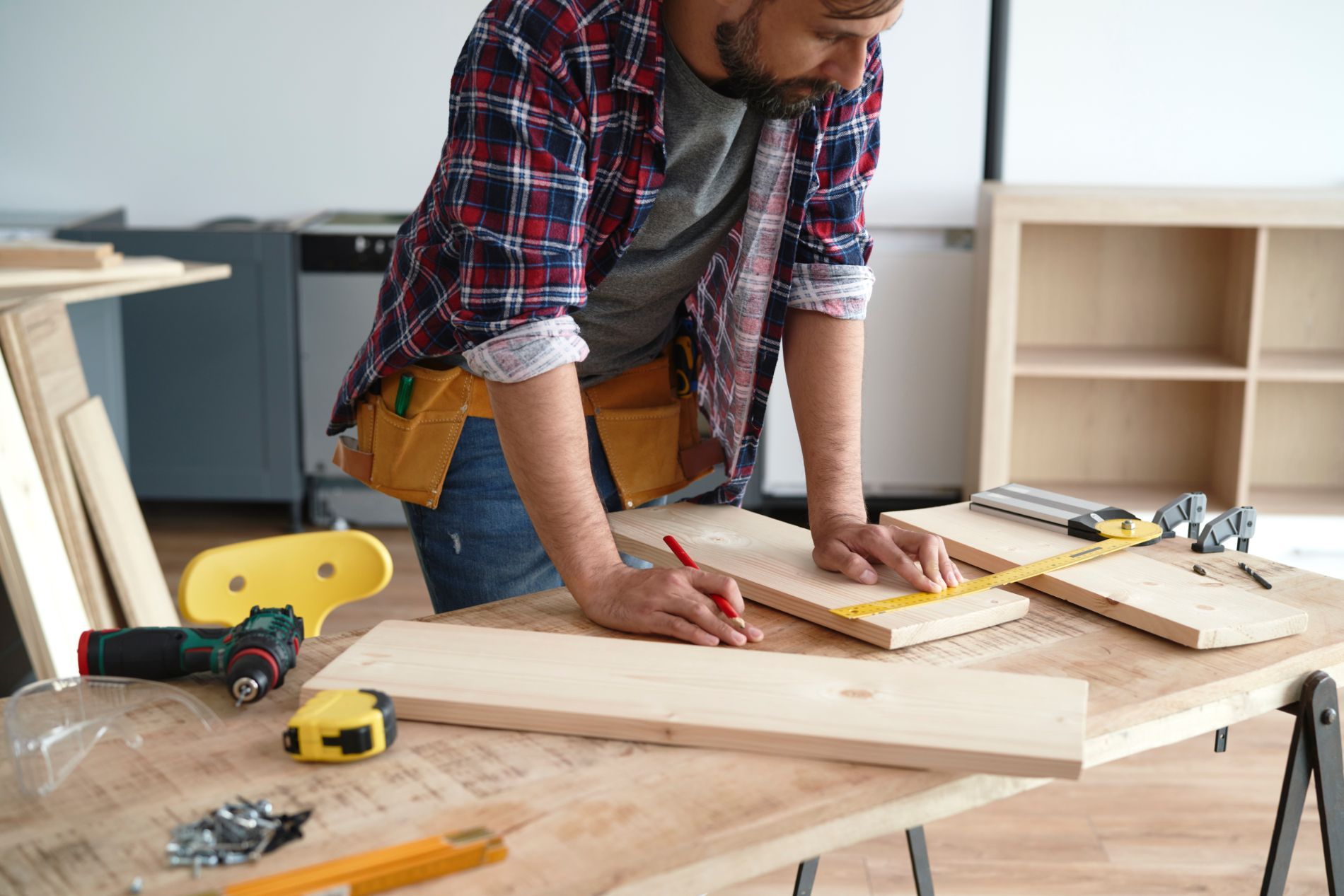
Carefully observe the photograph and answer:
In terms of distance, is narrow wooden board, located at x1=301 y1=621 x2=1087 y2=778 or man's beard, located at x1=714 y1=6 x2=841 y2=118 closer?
narrow wooden board, located at x1=301 y1=621 x2=1087 y2=778

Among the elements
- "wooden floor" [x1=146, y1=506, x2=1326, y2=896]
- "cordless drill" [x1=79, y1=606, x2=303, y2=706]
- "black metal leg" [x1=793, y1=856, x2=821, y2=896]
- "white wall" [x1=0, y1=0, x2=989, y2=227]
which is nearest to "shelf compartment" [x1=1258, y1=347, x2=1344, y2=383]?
"wooden floor" [x1=146, y1=506, x2=1326, y2=896]

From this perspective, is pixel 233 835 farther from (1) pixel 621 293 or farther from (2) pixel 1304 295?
(2) pixel 1304 295

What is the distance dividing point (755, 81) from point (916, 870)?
106 cm

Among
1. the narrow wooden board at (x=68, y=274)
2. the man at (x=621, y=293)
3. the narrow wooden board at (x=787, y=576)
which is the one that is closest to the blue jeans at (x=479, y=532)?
the man at (x=621, y=293)

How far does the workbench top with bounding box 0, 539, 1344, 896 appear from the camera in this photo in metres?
0.71

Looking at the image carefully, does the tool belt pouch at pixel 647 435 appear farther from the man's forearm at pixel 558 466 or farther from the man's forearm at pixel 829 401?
the man's forearm at pixel 558 466

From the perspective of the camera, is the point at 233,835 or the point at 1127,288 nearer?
the point at 233,835

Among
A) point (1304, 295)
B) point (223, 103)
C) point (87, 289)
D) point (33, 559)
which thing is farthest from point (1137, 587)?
point (223, 103)

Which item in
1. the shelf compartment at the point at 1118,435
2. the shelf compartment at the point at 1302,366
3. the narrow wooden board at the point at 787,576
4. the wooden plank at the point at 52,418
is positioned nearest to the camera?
the narrow wooden board at the point at 787,576

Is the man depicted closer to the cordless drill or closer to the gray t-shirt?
the gray t-shirt

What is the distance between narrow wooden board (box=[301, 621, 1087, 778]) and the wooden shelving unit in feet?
8.91

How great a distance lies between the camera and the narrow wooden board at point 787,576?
3.42 ft

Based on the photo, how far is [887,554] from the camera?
1.16m

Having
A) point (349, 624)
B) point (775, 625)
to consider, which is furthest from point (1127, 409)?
point (775, 625)
